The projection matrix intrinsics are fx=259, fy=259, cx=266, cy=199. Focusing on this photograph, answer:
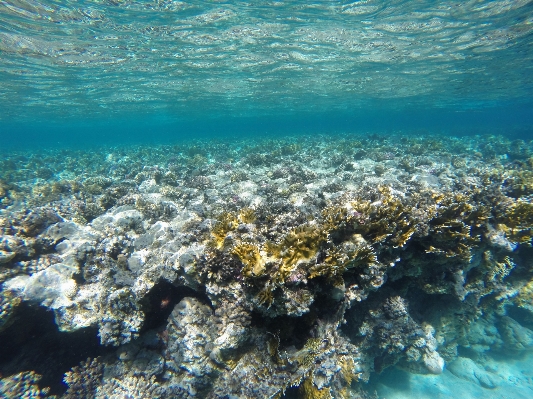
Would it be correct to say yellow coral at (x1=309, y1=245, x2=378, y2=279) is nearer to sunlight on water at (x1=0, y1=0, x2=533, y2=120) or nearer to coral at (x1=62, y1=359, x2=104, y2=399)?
coral at (x1=62, y1=359, x2=104, y2=399)

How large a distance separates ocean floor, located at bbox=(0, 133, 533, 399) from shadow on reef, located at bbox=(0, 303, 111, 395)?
0.07ft

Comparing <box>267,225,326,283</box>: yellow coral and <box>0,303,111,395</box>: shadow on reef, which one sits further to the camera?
<box>0,303,111,395</box>: shadow on reef

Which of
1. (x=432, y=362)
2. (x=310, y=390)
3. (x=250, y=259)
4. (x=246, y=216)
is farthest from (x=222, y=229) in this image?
(x=432, y=362)

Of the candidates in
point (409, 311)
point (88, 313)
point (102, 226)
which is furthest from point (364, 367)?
point (102, 226)

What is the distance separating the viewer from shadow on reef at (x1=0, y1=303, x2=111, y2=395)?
4.85 m

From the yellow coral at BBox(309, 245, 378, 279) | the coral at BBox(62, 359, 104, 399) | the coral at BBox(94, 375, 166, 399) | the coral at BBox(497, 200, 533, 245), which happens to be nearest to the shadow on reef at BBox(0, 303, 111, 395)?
the coral at BBox(62, 359, 104, 399)

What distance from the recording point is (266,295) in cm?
347

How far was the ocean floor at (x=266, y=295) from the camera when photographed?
380cm

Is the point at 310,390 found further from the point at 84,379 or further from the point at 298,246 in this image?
the point at 84,379

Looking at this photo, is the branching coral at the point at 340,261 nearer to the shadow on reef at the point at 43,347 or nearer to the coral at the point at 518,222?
the coral at the point at 518,222

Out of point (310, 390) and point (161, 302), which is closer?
point (310, 390)

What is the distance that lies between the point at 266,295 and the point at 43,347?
16.4ft

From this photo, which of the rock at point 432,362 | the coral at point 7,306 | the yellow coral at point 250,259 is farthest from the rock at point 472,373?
the coral at point 7,306

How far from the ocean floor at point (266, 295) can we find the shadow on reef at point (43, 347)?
23 mm
